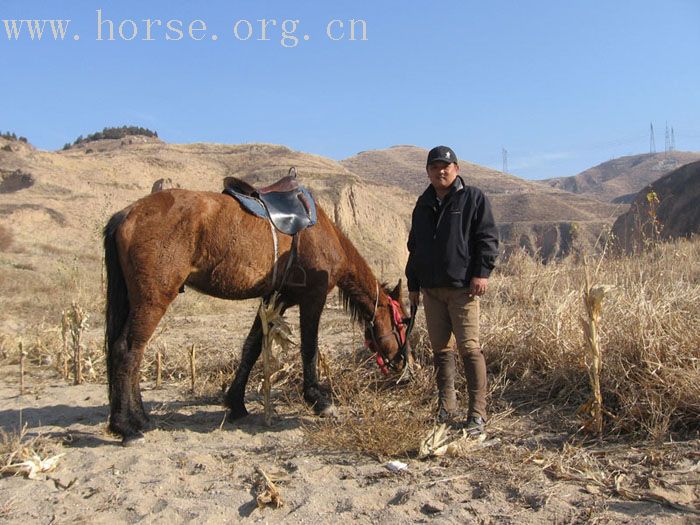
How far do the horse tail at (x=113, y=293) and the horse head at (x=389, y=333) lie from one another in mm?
2053

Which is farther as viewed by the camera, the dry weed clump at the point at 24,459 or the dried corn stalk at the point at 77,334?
the dried corn stalk at the point at 77,334

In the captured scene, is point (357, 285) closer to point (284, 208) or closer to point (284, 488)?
point (284, 208)

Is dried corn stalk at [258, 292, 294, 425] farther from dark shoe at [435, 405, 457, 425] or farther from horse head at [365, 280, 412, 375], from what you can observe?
dark shoe at [435, 405, 457, 425]

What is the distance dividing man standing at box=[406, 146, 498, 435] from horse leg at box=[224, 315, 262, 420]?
59.1 inches

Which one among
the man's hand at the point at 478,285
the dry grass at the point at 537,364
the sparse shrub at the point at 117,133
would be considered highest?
the sparse shrub at the point at 117,133

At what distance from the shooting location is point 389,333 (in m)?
4.93

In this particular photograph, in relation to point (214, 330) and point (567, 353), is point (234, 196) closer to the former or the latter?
point (567, 353)

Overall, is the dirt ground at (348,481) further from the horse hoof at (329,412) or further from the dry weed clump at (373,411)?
the horse hoof at (329,412)

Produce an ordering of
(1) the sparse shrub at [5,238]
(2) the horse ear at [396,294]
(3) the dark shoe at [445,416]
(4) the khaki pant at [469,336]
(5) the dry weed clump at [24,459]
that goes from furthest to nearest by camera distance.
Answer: (1) the sparse shrub at [5,238] < (2) the horse ear at [396,294] < (3) the dark shoe at [445,416] < (4) the khaki pant at [469,336] < (5) the dry weed clump at [24,459]

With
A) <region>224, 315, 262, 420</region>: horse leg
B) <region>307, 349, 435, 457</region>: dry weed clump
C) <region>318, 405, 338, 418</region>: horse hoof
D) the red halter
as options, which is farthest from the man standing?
<region>224, 315, 262, 420</region>: horse leg

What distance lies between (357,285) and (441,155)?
158 centimetres

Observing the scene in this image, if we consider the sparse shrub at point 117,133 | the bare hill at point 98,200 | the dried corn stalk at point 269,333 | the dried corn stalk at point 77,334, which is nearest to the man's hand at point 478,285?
the dried corn stalk at point 269,333

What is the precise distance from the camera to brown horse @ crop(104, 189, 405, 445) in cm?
382

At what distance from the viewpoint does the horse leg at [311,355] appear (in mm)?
4469
